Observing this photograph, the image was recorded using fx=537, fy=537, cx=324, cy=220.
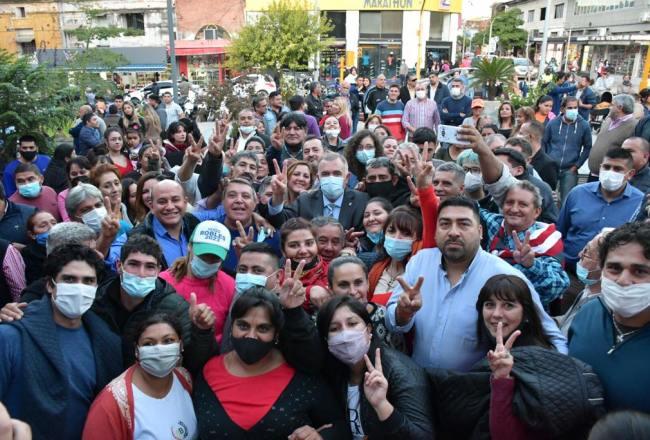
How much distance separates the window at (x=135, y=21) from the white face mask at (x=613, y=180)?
4126cm

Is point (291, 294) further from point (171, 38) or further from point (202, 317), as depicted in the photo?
point (171, 38)

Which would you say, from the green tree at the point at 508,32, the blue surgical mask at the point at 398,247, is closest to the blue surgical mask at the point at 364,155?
the blue surgical mask at the point at 398,247

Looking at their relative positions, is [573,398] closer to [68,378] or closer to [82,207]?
[68,378]

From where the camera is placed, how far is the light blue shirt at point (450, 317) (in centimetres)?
295

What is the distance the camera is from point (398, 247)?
12.2 feet

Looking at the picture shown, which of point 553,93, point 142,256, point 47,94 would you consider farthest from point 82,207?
point 553,93

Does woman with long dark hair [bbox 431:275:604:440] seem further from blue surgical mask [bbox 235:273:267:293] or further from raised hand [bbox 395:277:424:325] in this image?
blue surgical mask [bbox 235:273:267:293]

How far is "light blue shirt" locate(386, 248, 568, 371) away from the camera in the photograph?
9.66 ft

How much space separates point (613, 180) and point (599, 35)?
38.1m

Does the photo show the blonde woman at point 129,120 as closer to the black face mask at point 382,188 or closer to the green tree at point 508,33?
the black face mask at point 382,188

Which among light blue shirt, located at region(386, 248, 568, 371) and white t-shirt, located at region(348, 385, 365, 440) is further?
light blue shirt, located at region(386, 248, 568, 371)

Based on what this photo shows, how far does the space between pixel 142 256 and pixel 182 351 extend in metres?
0.67

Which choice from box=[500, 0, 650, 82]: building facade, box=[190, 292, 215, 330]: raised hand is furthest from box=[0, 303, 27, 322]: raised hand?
box=[500, 0, 650, 82]: building facade

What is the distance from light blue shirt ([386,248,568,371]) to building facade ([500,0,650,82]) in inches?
1004
